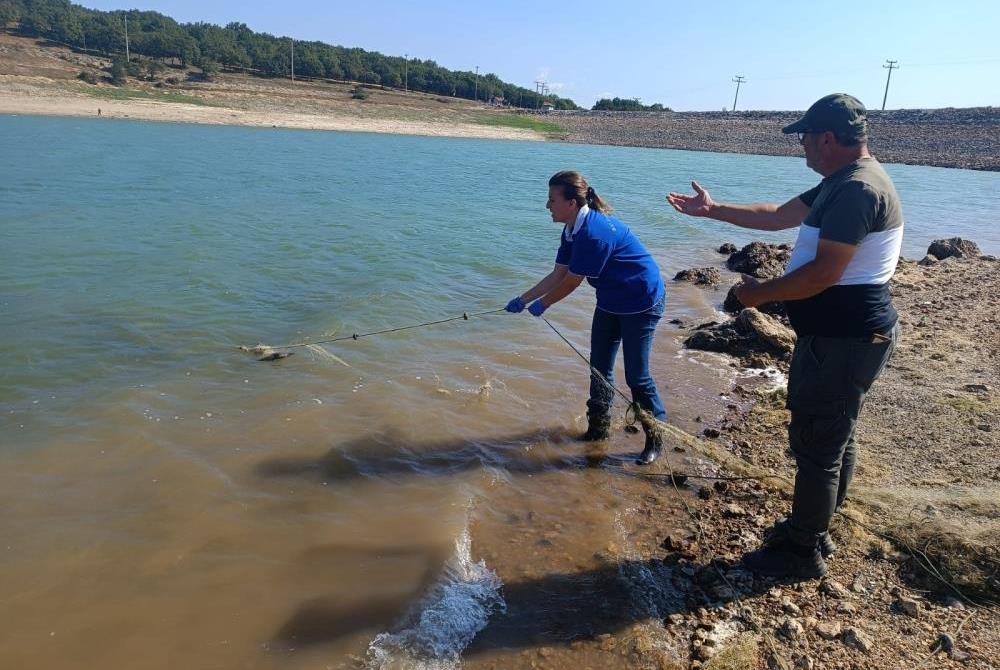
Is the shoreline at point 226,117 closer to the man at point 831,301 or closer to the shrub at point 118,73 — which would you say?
the shrub at point 118,73

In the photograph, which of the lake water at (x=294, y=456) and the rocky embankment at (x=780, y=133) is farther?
the rocky embankment at (x=780, y=133)

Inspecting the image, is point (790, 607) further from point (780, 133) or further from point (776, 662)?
point (780, 133)

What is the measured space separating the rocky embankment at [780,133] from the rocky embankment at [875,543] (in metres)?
57.1

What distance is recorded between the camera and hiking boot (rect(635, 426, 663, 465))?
17.8 feet

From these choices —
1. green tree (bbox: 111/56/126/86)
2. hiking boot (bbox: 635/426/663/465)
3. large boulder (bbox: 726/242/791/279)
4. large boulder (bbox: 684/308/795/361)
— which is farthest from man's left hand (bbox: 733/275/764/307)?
green tree (bbox: 111/56/126/86)

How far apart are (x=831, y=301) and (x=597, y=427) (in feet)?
9.14

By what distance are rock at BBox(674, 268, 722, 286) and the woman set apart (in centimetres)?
749

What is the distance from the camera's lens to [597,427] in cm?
585

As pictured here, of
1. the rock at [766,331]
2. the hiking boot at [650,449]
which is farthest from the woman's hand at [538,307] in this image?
the rock at [766,331]

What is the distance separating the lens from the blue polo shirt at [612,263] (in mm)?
4844

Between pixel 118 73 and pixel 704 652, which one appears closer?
pixel 704 652

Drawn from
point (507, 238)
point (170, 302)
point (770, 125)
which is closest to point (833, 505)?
point (170, 302)

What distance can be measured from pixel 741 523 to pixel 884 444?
1.77 m

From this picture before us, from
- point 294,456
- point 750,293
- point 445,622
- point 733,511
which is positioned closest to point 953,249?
point 733,511
